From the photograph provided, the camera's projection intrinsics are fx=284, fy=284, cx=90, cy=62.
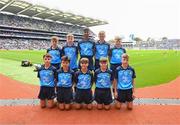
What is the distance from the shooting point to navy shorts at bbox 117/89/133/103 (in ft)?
24.1

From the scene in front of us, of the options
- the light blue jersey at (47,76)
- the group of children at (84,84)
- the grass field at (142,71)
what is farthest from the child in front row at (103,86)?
the grass field at (142,71)

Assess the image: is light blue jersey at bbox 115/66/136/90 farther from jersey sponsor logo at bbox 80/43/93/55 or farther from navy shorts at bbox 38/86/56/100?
navy shorts at bbox 38/86/56/100

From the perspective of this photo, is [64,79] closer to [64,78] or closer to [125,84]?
[64,78]

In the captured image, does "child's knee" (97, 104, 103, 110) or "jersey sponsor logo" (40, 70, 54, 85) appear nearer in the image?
"child's knee" (97, 104, 103, 110)

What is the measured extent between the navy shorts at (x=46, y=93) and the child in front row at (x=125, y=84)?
68.7 inches

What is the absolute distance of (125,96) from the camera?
290 inches

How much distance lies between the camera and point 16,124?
19.4 ft

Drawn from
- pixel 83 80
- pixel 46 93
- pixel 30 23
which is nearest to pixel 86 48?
pixel 83 80

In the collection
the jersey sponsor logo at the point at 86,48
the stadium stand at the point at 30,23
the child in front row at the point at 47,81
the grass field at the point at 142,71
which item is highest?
the stadium stand at the point at 30,23

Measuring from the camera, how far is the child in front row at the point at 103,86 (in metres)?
7.29

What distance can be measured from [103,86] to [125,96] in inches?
24.7

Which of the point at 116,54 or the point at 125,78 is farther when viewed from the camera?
A: the point at 116,54

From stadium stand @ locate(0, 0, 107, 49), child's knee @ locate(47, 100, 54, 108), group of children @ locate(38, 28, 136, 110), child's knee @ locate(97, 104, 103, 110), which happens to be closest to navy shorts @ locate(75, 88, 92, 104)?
group of children @ locate(38, 28, 136, 110)

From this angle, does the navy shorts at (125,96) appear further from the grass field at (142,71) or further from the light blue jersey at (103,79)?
the grass field at (142,71)
